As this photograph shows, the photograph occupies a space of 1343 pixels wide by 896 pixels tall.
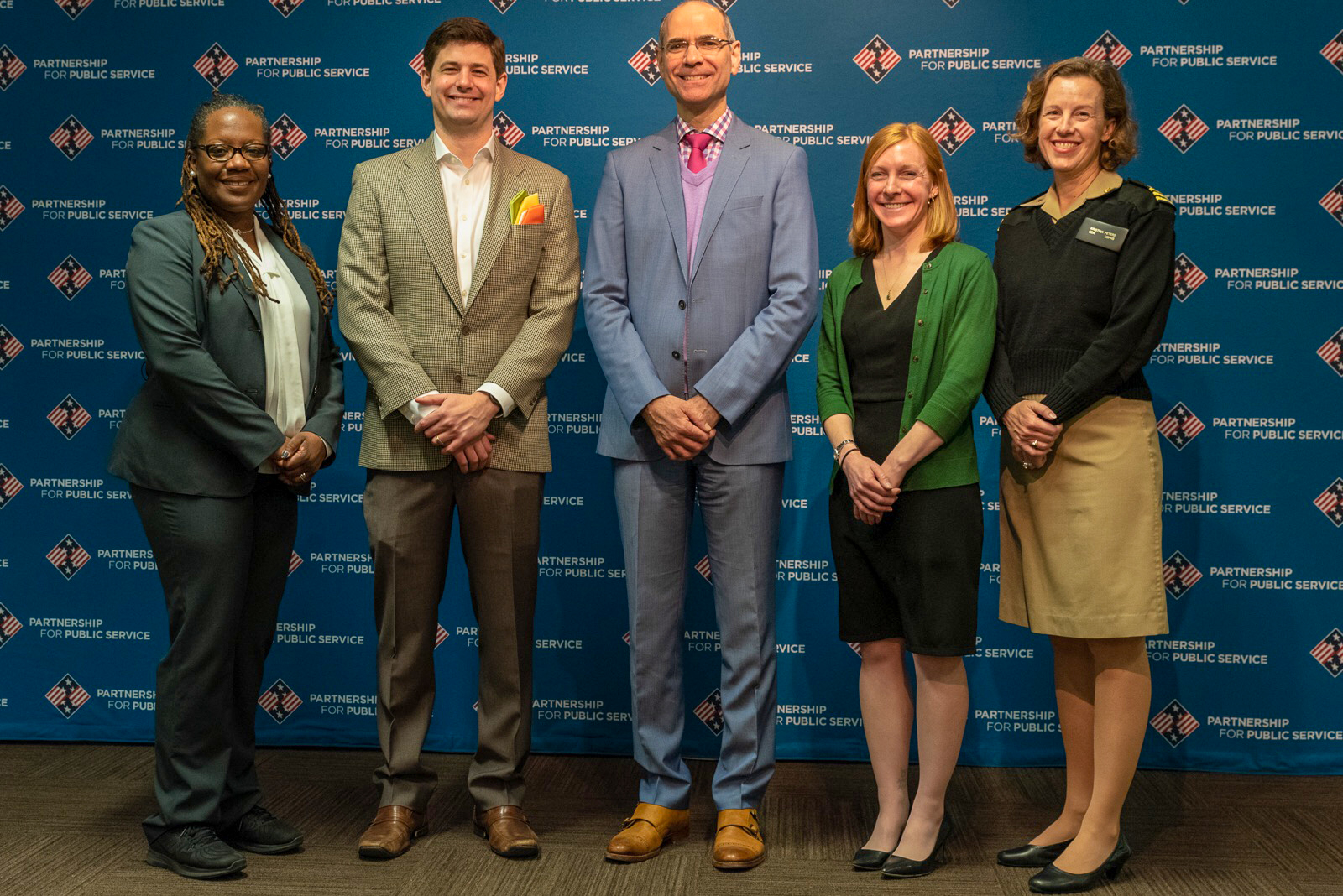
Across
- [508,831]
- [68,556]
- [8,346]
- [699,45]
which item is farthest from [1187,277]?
[8,346]

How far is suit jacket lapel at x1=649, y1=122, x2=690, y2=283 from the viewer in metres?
2.72

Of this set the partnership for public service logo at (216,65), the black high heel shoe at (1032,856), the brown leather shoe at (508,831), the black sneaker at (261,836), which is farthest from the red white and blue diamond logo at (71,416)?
the black high heel shoe at (1032,856)

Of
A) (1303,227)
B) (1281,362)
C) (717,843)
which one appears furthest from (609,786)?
(1303,227)

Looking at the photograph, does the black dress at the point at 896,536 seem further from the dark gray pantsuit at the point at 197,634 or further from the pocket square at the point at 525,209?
the dark gray pantsuit at the point at 197,634

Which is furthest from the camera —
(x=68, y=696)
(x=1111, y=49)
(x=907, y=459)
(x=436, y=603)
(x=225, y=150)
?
(x=68, y=696)

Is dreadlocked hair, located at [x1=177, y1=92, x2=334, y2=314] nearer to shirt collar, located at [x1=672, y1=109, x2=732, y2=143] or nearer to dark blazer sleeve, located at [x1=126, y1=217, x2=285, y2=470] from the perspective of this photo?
dark blazer sleeve, located at [x1=126, y1=217, x2=285, y2=470]

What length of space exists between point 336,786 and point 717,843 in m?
1.32

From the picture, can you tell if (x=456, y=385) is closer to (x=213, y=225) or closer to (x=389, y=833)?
(x=213, y=225)

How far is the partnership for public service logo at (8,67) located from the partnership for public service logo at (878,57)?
9.39 ft

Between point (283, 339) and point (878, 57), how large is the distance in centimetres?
209

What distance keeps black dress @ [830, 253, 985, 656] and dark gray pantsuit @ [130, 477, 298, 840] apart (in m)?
1.47

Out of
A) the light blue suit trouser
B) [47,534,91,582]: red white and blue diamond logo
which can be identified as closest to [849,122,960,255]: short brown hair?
the light blue suit trouser

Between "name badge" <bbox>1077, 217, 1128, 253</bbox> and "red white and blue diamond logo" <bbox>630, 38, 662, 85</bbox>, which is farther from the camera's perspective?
"red white and blue diamond logo" <bbox>630, 38, 662, 85</bbox>

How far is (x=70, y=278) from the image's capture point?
3.80m
